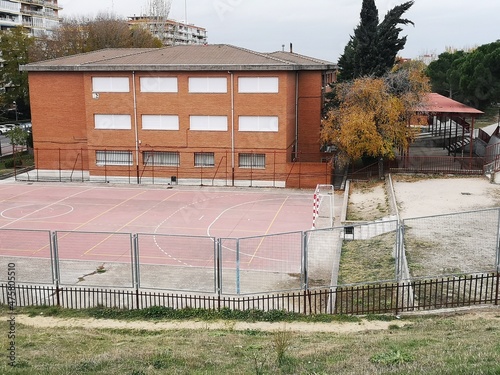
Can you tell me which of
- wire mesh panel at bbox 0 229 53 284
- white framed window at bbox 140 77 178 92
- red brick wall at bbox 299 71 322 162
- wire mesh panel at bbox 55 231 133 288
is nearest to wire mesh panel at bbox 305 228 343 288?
wire mesh panel at bbox 55 231 133 288

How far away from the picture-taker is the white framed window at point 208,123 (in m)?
38.6

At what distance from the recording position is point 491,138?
40875 millimetres

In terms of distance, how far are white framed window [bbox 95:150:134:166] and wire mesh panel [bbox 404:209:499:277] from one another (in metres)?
24.0

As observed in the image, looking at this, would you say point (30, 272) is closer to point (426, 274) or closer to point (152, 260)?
point (152, 260)

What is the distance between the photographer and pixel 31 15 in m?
95.5

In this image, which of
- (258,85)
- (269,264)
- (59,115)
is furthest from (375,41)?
(269,264)

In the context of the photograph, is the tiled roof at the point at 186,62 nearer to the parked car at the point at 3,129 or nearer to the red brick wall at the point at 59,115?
the red brick wall at the point at 59,115

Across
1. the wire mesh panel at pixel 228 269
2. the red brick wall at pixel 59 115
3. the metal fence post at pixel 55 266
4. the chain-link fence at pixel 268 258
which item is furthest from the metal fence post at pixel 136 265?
the red brick wall at pixel 59 115

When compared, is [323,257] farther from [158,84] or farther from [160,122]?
[158,84]

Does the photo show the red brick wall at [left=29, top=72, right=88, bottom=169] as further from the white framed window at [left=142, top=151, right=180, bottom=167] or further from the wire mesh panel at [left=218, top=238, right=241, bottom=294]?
the wire mesh panel at [left=218, top=238, right=241, bottom=294]

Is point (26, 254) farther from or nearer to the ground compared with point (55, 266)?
nearer to the ground

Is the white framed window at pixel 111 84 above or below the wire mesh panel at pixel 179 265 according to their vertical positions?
above

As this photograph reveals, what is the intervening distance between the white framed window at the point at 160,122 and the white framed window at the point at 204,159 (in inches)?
94.3

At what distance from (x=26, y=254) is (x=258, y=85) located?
68.7 ft
